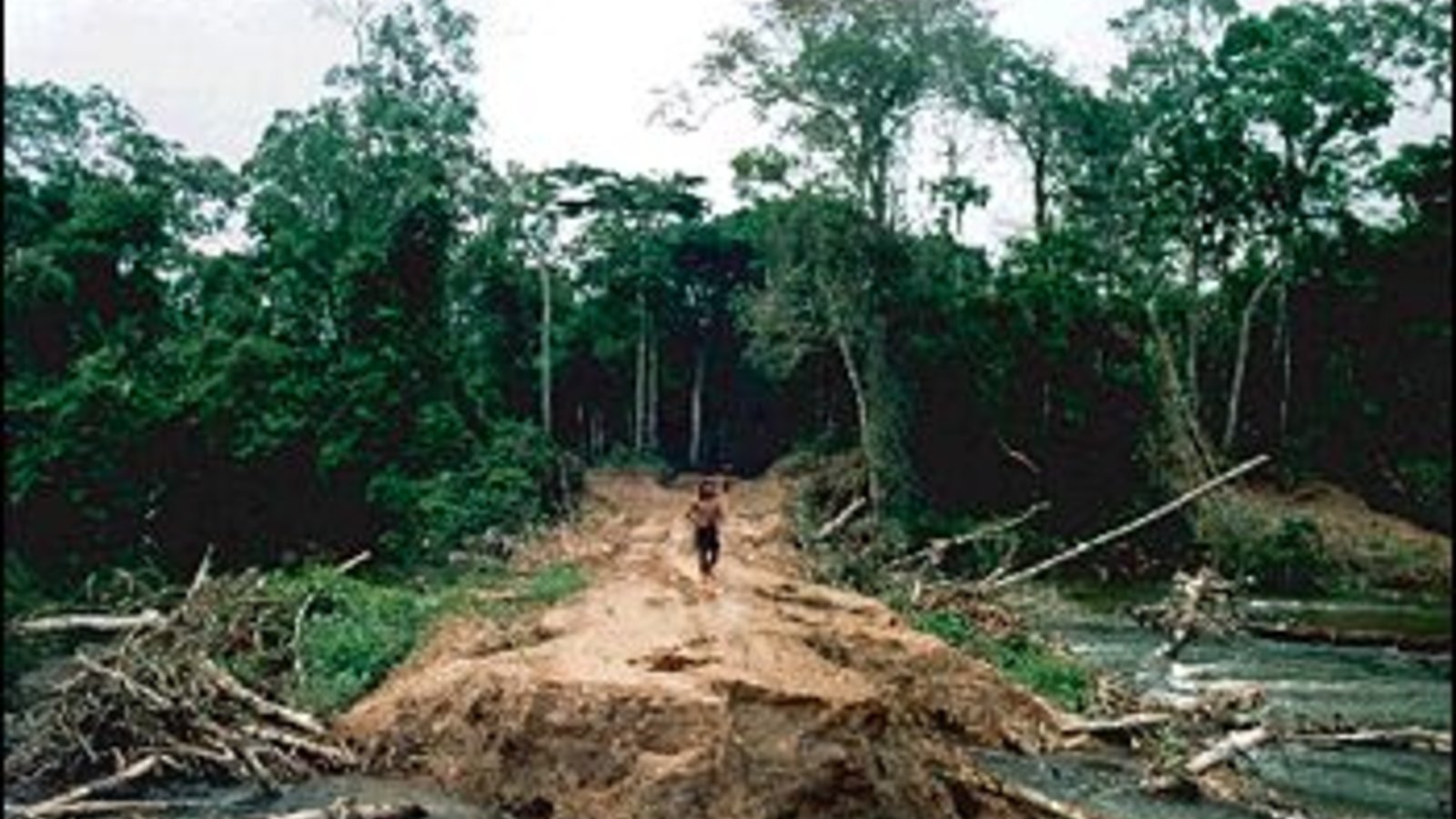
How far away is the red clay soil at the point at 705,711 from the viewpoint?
438 inches

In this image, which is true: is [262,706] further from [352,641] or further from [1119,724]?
[1119,724]

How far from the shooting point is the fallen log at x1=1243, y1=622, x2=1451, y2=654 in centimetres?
2383

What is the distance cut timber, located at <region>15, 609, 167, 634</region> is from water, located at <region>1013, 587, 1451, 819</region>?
8.44 metres

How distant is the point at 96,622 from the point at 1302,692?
45.3 ft

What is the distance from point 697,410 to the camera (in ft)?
161

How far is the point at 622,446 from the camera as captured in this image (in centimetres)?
5016

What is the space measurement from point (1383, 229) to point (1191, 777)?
96.6ft

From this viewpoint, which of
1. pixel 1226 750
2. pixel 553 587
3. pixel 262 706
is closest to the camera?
pixel 1226 750

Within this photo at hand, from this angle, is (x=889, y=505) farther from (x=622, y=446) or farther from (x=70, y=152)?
(x=70, y=152)

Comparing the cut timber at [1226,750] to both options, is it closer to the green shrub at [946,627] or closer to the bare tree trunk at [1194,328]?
the green shrub at [946,627]

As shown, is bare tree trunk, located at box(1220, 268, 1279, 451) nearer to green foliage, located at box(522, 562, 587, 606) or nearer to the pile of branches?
green foliage, located at box(522, 562, 587, 606)

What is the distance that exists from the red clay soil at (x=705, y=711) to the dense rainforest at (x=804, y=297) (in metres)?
11.0

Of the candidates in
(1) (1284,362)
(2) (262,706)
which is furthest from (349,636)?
(1) (1284,362)

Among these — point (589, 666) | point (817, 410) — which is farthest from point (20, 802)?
point (817, 410)
